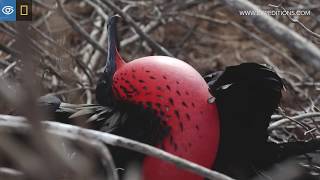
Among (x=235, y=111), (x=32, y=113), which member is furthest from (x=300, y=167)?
(x=32, y=113)

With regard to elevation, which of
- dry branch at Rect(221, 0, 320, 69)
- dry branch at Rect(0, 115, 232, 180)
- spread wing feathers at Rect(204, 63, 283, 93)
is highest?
dry branch at Rect(221, 0, 320, 69)

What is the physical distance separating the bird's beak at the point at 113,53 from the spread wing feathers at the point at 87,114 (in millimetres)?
56

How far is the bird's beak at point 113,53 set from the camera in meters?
0.76

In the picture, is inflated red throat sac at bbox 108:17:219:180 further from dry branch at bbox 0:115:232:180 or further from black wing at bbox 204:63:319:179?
dry branch at bbox 0:115:232:180

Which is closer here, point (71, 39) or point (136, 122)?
point (136, 122)

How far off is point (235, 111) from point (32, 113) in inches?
18.1

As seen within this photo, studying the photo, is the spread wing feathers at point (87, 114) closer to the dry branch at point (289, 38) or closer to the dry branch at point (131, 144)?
the dry branch at point (131, 144)

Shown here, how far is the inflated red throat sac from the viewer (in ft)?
2.22

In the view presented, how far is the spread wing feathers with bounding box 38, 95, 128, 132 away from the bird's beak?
2.2 inches

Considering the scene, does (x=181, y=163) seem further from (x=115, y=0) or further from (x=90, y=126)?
(x=115, y=0)

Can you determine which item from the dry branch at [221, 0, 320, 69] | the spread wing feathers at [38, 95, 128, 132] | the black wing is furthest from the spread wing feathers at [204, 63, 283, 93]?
the dry branch at [221, 0, 320, 69]

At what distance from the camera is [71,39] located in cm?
187

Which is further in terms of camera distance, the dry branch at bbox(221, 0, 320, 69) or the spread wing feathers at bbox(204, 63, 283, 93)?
the spread wing feathers at bbox(204, 63, 283, 93)

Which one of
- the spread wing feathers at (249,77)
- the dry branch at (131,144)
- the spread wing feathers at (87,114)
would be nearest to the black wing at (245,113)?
the spread wing feathers at (249,77)
